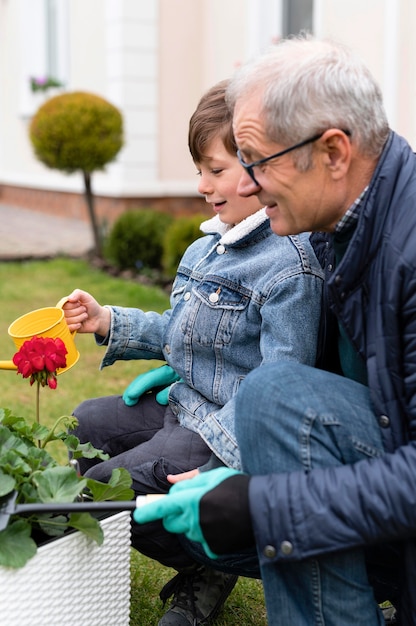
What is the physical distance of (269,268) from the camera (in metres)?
2.23

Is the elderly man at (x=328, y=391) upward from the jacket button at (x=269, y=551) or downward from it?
upward

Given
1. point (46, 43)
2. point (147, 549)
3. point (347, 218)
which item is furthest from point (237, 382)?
point (46, 43)

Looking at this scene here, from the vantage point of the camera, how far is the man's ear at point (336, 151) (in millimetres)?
1726

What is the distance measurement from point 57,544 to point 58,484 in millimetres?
115

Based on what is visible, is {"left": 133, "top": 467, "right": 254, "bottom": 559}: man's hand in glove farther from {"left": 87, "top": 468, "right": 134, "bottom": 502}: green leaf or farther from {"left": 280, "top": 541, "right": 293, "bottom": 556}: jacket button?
{"left": 87, "top": 468, "right": 134, "bottom": 502}: green leaf

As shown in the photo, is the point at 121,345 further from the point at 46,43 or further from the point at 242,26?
the point at 46,43

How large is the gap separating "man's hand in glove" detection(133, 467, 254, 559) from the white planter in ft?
0.55

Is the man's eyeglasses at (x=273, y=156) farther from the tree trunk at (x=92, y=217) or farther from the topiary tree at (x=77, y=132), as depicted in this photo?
the tree trunk at (x=92, y=217)

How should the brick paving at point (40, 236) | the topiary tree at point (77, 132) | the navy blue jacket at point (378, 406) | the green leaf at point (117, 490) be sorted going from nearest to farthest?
1. the navy blue jacket at point (378, 406)
2. the green leaf at point (117, 490)
3. the topiary tree at point (77, 132)
4. the brick paving at point (40, 236)

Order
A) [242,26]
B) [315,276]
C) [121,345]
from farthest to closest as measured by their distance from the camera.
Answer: [242,26] < [121,345] < [315,276]

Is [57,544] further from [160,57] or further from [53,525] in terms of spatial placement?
[160,57]

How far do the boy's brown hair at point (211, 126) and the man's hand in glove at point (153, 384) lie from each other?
0.57m

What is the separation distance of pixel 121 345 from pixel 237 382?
0.41m

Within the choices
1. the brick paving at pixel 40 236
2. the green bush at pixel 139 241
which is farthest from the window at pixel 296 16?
the brick paving at pixel 40 236
